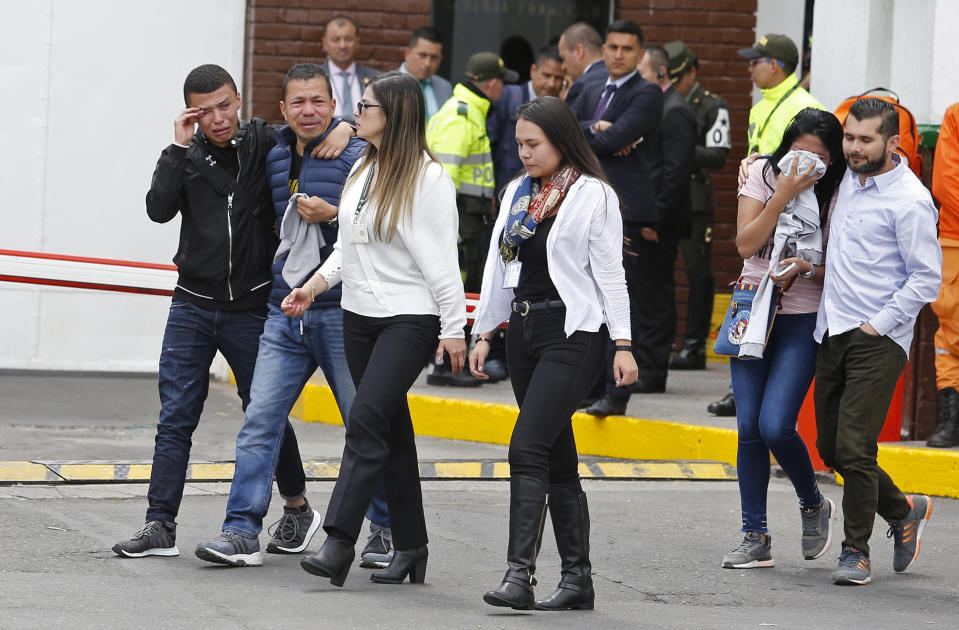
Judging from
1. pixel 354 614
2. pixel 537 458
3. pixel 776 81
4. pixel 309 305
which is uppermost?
pixel 776 81

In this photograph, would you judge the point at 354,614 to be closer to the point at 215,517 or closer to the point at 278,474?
the point at 278,474

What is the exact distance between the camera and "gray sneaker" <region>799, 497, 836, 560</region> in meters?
6.68

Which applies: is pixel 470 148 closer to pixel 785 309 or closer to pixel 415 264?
pixel 785 309

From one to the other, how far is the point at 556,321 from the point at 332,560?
1181 mm

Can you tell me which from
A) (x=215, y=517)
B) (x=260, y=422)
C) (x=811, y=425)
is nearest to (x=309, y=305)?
(x=260, y=422)

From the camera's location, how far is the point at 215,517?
23.7 feet

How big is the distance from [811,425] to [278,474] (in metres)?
3.47

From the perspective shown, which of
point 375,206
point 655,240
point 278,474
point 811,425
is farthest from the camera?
point 655,240

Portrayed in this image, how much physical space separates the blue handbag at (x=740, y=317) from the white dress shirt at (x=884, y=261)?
192mm

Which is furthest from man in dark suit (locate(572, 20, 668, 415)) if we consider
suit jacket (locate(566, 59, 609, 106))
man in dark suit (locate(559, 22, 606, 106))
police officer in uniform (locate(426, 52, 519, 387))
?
police officer in uniform (locate(426, 52, 519, 387))

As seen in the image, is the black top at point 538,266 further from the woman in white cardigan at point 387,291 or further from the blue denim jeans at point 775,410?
the blue denim jeans at point 775,410

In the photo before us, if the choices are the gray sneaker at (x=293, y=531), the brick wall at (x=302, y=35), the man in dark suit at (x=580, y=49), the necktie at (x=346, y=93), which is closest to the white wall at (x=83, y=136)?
the brick wall at (x=302, y=35)

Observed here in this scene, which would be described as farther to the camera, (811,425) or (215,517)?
(811,425)

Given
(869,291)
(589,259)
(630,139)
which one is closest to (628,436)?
(630,139)
